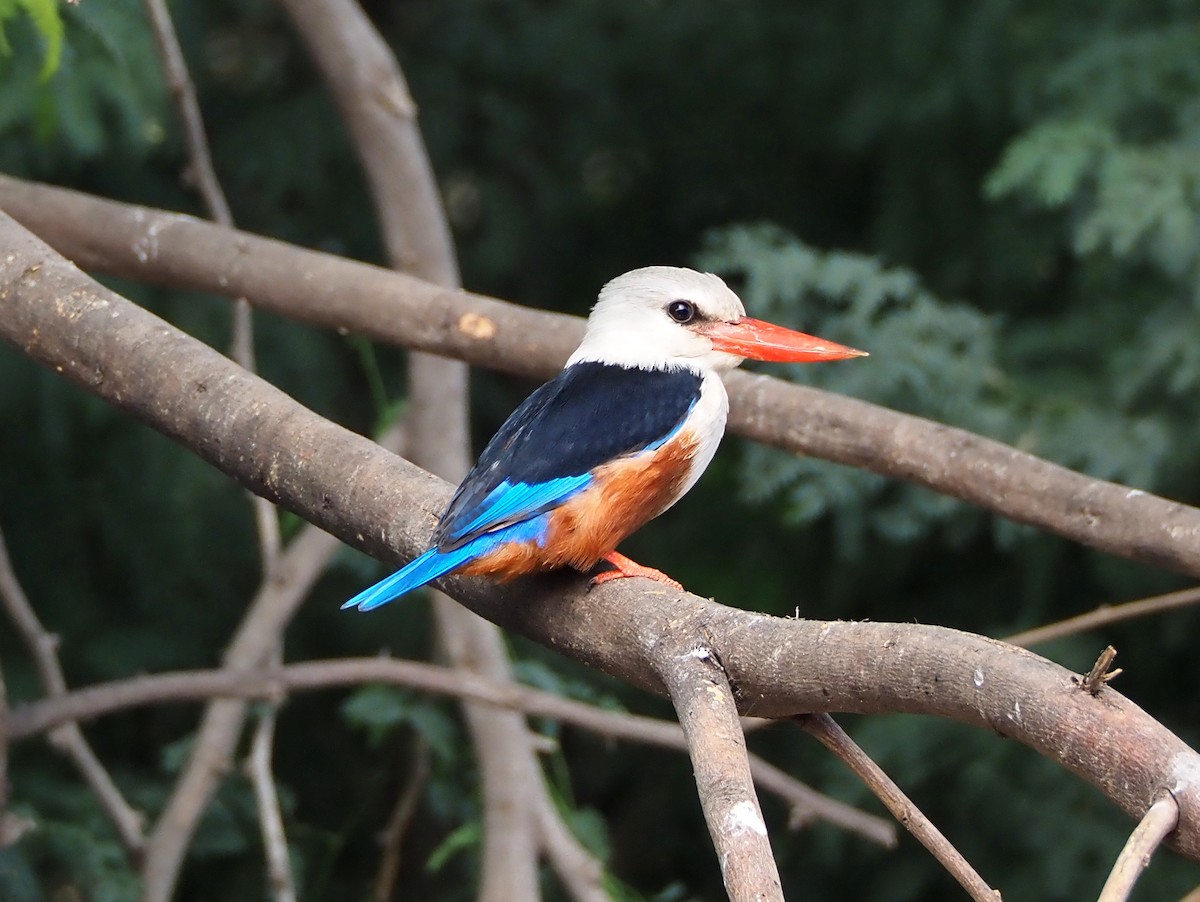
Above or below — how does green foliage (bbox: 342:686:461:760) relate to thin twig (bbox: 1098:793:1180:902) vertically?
above

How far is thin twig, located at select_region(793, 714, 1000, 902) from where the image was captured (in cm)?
123

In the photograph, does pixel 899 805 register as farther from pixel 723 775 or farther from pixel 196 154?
pixel 196 154

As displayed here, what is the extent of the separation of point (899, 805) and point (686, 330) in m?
0.99

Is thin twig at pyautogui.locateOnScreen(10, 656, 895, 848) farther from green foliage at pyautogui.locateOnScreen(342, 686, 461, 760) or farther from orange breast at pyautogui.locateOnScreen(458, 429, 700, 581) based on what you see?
orange breast at pyautogui.locateOnScreen(458, 429, 700, 581)

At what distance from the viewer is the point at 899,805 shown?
4.48 feet

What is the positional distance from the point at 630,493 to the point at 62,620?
2.26 meters

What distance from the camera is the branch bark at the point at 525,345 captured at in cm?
222

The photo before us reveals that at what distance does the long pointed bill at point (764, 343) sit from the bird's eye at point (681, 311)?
0.03 metres

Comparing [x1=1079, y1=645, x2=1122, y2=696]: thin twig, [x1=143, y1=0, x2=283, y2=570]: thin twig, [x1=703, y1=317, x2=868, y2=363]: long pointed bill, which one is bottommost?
[x1=1079, y1=645, x2=1122, y2=696]: thin twig

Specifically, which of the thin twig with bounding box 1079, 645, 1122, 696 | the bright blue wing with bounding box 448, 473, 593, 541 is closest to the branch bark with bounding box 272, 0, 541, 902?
the bright blue wing with bounding box 448, 473, 593, 541

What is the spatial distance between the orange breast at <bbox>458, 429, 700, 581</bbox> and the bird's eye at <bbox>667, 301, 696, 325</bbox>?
0.28 meters

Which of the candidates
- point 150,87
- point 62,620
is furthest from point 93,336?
point 62,620

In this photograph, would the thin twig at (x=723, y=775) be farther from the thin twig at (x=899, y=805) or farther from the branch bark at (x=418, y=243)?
the branch bark at (x=418, y=243)

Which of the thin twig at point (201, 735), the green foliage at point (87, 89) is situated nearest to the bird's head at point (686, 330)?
the thin twig at point (201, 735)
